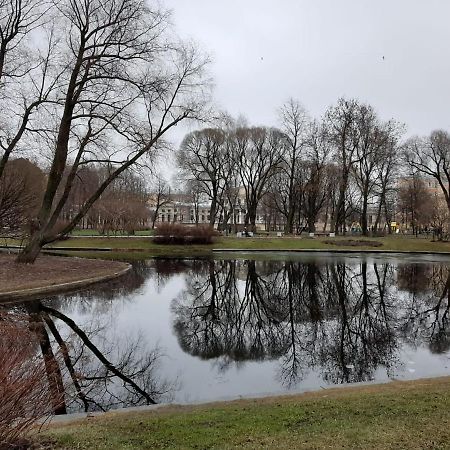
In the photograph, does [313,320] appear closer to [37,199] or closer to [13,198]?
[13,198]

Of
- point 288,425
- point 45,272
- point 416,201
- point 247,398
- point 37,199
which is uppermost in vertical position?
point 416,201

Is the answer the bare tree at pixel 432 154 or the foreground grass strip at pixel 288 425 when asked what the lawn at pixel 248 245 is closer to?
the bare tree at pixel 432 154

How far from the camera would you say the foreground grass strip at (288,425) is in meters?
4.91

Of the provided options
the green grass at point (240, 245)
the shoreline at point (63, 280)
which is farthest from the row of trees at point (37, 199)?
the green grass at point (240, 245)

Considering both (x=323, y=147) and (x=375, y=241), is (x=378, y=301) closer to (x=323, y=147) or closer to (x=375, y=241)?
(x=375, y=241)

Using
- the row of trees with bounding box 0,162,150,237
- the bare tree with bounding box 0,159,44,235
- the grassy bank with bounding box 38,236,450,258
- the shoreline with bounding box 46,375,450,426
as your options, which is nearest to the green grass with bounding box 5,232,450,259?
the grassy bank with bounding box 38,236,450,258

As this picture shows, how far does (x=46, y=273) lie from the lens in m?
21.4

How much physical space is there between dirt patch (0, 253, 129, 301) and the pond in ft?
6.71

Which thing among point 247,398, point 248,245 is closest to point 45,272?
point 247,398

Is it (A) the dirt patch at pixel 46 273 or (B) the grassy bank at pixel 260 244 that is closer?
(A) the dirt patch at pixel 46 273

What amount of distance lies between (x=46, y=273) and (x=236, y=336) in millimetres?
13117

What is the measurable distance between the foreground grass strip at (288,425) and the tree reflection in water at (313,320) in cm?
204

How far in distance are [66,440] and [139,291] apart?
15146mm

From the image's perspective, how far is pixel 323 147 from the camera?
57.5m
